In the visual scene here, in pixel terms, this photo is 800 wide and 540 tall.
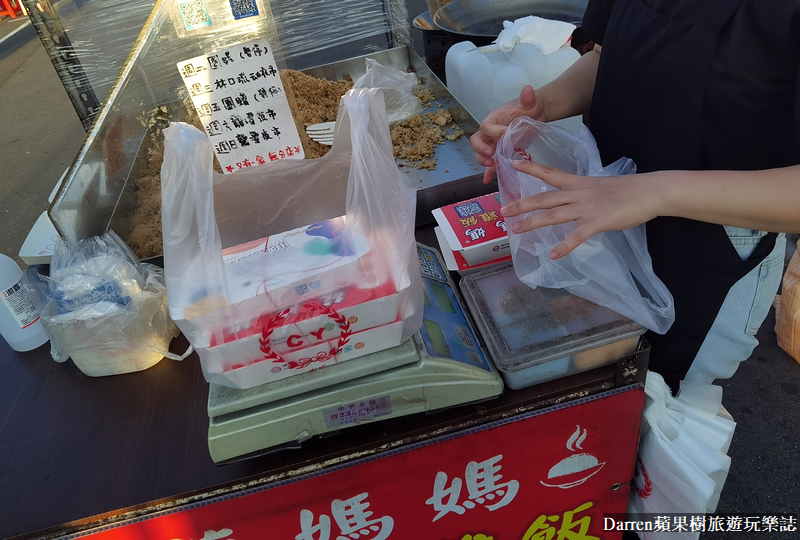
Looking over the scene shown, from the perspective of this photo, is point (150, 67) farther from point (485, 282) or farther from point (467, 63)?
point (485, 282)

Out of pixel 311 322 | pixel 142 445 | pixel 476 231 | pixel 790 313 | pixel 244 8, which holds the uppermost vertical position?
pixel 244 8

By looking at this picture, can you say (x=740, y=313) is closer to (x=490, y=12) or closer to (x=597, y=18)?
(x=597, y=18)

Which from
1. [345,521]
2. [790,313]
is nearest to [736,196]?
[345,521]

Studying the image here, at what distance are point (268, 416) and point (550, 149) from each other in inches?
31.3

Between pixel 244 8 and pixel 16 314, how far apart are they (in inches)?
40.2

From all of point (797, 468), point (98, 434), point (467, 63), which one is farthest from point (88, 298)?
point (797, 468)

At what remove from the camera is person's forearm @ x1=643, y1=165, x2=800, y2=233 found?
74 centimetres

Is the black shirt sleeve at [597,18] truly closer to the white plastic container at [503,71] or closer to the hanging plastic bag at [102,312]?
the white plastic container at [503,71]

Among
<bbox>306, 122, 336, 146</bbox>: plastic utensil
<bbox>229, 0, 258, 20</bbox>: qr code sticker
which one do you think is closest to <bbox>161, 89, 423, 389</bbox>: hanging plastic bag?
<bbox>229, 0, 258, 20</bbox>: qr code sticker

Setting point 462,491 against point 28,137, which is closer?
point 462,491

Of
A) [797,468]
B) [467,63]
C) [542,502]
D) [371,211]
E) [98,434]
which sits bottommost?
[797,468]

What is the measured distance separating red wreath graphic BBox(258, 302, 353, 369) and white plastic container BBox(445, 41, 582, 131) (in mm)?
1440

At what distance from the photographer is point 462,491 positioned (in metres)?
1.00

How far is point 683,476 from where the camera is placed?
976 mm
